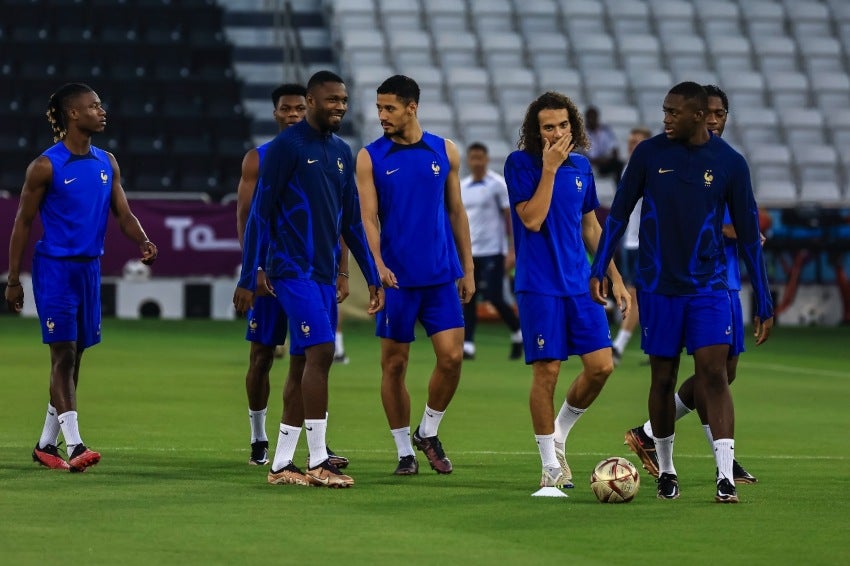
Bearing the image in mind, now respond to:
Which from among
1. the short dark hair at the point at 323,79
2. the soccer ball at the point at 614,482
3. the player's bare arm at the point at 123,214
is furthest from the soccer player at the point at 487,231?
the soccer ball at the point at 614,482

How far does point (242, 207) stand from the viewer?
9984mm

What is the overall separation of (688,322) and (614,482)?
0.85 m

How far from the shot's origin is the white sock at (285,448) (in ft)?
28.8

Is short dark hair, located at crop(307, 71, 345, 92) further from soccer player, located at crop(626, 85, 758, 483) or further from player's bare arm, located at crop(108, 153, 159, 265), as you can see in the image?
soccer player, located at crop(626, 85, 758, 483)

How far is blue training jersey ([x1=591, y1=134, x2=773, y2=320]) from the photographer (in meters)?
8.22

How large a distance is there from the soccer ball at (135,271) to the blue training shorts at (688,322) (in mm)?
16406

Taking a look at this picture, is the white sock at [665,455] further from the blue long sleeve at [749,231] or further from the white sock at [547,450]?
the blue long sleeve at [749,231]

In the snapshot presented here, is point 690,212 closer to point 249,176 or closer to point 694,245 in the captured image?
point 694,245

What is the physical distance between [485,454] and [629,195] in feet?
8.21

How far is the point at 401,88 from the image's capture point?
915cm

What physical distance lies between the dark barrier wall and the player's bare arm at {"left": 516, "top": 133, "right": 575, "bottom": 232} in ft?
51.3

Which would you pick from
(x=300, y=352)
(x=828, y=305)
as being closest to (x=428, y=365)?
(x=300, y=352)

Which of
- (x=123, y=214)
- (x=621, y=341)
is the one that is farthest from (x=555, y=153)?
(x=621, y=341)

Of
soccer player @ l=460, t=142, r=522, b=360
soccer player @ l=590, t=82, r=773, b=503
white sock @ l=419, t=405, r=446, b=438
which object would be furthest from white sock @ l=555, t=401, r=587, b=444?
soccer player @ l=460, t=142, r=522, b=360
